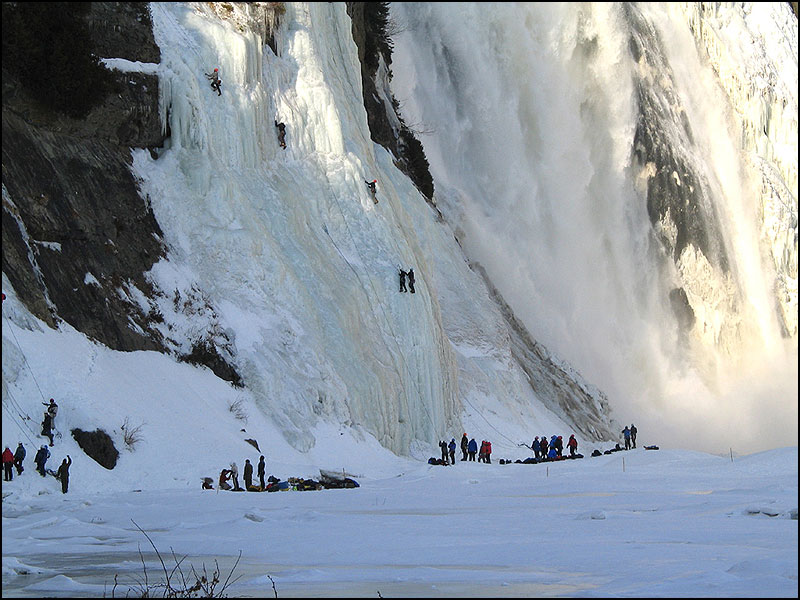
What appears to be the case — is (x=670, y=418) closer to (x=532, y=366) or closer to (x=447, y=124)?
(x=532, y=366)

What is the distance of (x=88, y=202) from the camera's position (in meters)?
26.0

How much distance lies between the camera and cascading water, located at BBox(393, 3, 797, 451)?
48156 millimetres

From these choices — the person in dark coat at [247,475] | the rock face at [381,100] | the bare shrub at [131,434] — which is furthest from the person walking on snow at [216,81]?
the person in dark coat at [247,475]

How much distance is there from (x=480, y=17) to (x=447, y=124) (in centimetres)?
575

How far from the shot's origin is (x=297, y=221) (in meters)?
31.0

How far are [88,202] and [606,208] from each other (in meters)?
31.9

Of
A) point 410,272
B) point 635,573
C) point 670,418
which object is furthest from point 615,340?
point 635,573

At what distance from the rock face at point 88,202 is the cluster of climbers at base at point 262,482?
478 cm

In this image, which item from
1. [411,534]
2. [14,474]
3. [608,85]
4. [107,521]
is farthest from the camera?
[608,85]

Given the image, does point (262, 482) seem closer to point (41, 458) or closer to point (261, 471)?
point (261, 471)

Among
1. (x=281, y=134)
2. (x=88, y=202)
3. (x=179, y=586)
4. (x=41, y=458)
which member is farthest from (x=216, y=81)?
(x=179, y=586)

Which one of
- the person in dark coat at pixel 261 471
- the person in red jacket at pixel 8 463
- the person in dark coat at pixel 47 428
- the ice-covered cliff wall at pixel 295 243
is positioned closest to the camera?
the person in red jacket at pixel 8 463

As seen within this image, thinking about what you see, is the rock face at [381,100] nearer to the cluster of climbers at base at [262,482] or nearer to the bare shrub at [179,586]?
the cluster of climbers at base at [262,482]

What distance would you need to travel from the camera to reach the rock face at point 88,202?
2347 cm
